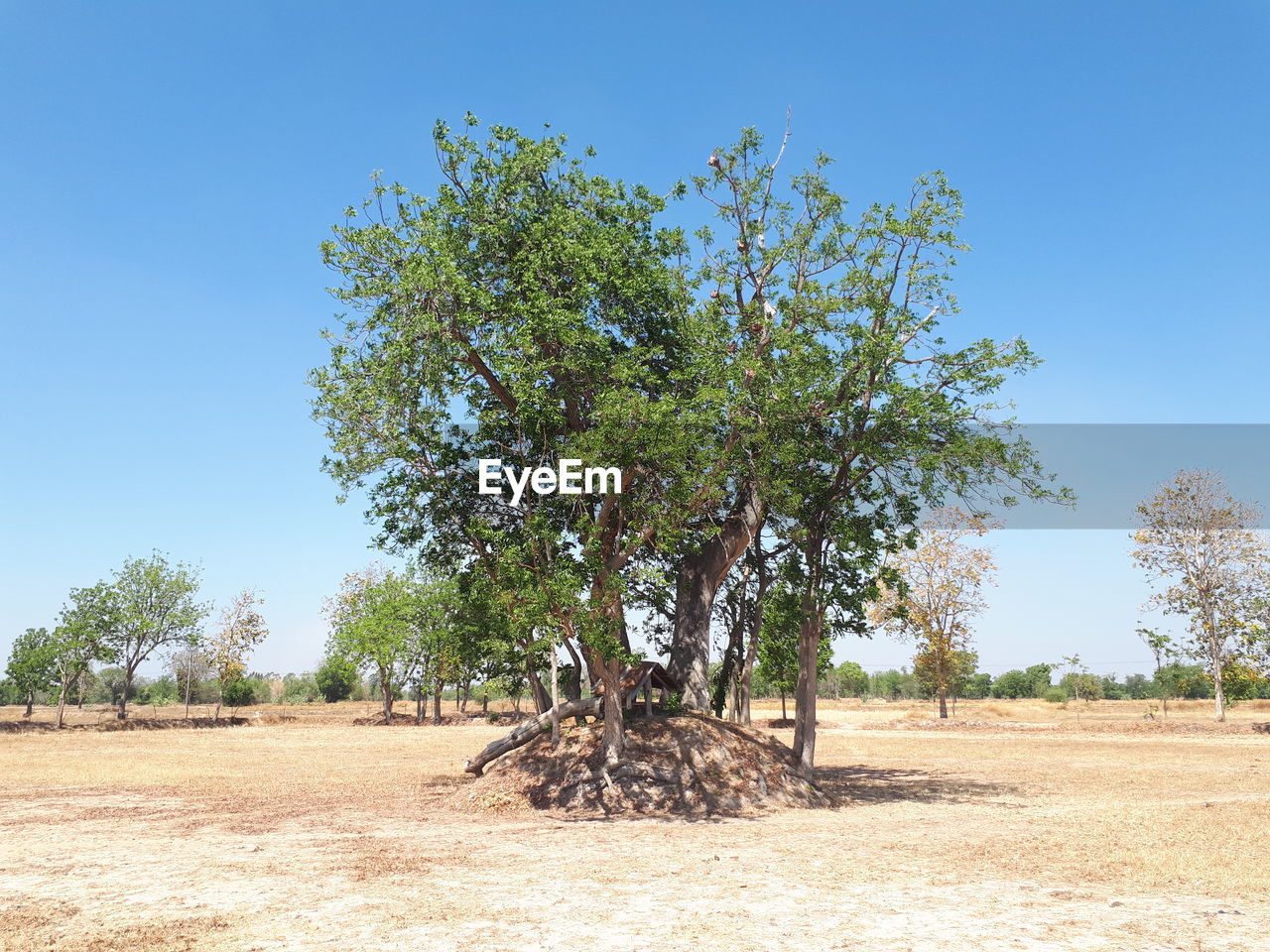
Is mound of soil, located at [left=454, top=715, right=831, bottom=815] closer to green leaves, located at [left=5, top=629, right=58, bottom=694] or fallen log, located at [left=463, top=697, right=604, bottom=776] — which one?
fallen log, located at [left=463, top=697, right=604, bottom=776]

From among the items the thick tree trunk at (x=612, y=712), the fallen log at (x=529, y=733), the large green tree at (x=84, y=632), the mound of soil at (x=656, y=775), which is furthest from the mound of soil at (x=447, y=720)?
the thick tree trunk at (x=612, y=712)

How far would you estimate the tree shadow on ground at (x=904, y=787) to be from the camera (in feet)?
64.9

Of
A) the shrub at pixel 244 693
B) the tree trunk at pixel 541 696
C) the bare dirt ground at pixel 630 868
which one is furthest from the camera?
the shrub at pixel 244 693

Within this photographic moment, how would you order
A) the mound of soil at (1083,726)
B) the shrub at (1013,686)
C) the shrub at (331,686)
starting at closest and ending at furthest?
the mound of soil at (1083,726) < the shrub at (331,686) < the shrub at (1013,686)

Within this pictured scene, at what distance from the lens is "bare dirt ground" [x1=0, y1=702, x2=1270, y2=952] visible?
820 centimetres

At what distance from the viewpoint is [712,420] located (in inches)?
670

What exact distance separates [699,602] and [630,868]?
430 inches

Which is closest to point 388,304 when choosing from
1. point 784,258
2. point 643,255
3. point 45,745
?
point 643,255

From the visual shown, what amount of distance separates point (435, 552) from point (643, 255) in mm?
8782

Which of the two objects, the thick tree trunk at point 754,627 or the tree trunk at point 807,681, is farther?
the thick tree trunk at point 754,627

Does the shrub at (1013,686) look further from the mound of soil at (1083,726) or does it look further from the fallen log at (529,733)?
the fallen log at (529,733)

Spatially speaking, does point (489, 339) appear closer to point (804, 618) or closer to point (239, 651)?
point (804, 618)

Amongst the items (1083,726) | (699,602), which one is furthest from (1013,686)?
(699,602)

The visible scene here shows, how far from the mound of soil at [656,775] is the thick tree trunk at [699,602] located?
4.42ft
